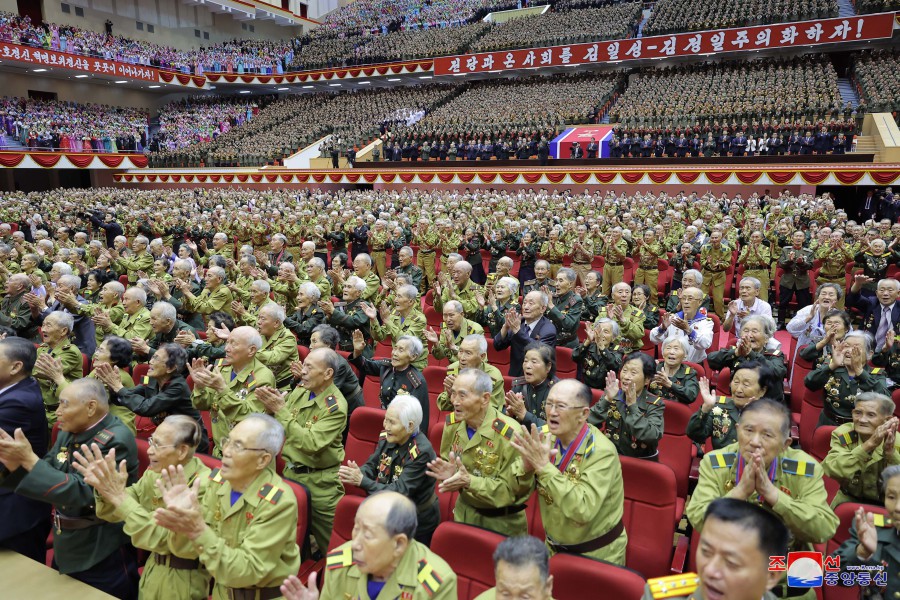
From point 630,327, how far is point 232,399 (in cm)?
306

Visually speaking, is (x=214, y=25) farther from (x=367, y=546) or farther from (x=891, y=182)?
(x=367, y=546)

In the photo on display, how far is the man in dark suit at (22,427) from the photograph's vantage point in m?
2.57

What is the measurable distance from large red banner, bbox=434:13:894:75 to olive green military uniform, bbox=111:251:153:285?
1958 cm

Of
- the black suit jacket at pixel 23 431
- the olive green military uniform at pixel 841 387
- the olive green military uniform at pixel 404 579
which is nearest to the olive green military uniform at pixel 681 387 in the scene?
the olive green military uniform at pixel 841 387

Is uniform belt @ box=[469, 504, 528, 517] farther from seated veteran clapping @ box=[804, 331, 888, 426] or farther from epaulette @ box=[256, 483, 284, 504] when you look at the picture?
seated veteran clapping @ box=[804, 331, 888, 426]

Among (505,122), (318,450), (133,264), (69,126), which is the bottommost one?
(318,450)

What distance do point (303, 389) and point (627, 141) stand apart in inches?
610

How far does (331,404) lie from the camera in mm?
3064

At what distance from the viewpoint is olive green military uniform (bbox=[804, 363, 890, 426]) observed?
3172 millimetres

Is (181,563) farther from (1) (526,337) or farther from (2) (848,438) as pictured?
(2) (848,438)

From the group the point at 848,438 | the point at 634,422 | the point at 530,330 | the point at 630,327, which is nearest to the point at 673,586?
the point at 634,422

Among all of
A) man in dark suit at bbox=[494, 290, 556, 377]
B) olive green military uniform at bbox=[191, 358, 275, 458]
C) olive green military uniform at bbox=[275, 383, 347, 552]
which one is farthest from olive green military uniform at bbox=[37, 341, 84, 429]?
man in dark suit at bbox=[494, 290, 556, 377]

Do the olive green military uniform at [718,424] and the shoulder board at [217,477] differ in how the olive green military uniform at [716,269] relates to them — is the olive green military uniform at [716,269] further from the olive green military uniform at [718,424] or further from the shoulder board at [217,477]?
the shoulder board at [217,477]

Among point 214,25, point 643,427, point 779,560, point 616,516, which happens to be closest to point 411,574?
point 616,516
